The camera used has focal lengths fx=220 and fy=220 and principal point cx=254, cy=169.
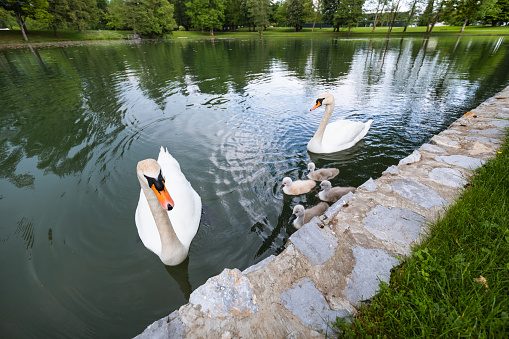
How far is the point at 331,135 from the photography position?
6.25 m

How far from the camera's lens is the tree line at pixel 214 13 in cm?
4476

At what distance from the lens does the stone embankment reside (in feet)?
6.32

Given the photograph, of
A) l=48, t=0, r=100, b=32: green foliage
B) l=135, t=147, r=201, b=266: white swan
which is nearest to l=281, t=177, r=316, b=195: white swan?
l=135, t=147, r=201, b=266: white swan

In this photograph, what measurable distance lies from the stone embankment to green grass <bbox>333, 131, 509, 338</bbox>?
0.54ft

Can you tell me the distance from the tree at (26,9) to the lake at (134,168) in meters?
44.2

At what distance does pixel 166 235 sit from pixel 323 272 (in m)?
2.10

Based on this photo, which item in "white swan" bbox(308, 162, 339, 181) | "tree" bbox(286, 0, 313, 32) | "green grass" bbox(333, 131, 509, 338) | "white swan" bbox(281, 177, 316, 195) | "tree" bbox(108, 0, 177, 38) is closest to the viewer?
"green grass" bbox(333, 131, 509, 338)

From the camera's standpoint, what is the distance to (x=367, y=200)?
319 centimetres

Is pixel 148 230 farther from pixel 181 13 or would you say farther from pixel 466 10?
pixel 181 13

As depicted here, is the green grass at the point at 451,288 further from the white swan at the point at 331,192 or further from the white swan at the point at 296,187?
the white swan at the point at 296,187

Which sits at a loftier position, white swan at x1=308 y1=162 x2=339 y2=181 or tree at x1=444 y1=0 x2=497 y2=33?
tree at x1=444 y1=0 x2=497 y2=33

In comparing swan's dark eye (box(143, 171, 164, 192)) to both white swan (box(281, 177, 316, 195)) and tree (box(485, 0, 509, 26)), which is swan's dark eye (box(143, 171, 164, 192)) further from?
tree (box(485, 0, 509, 26))

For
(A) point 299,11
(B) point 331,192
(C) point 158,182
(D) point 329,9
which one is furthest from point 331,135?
(D) point 329,9

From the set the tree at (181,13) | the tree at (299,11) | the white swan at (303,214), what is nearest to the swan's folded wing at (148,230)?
the white swan at (303,214)
